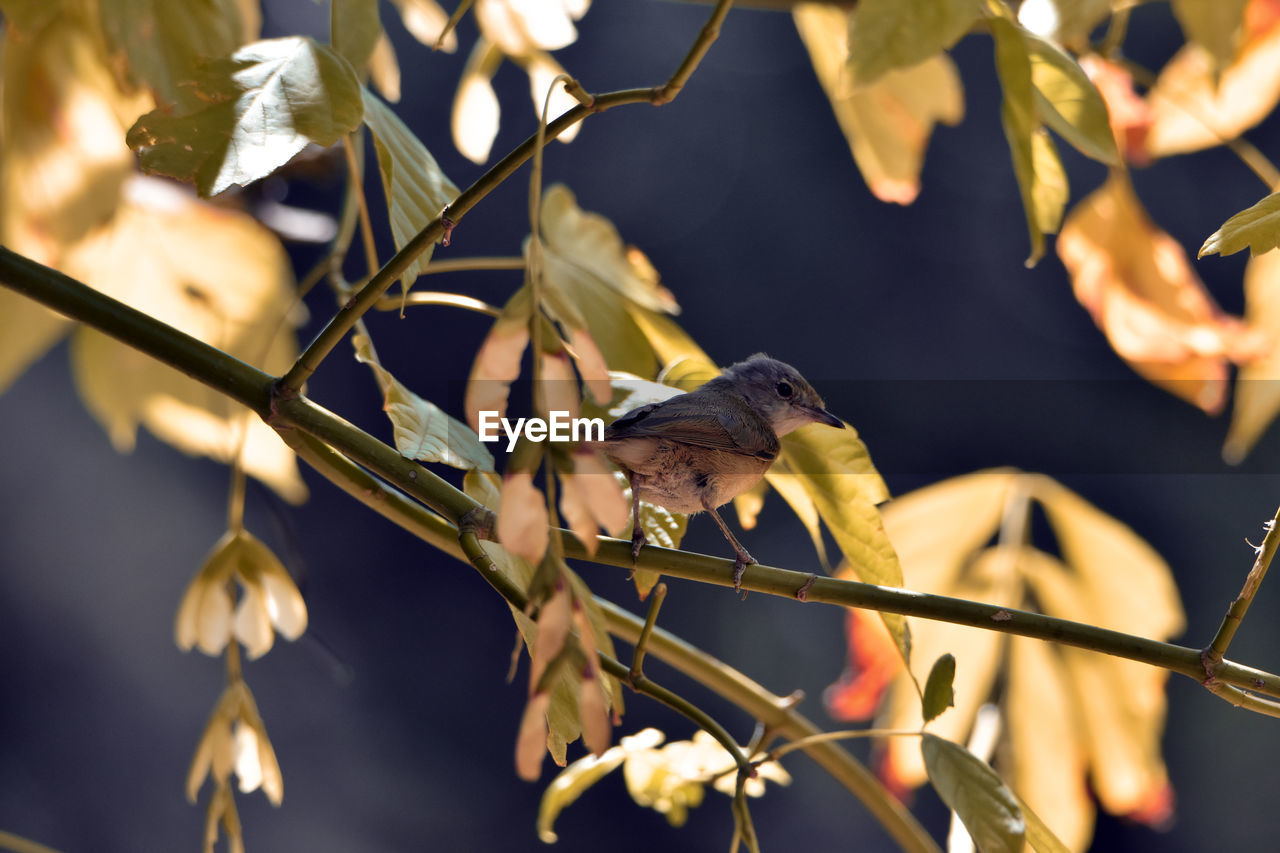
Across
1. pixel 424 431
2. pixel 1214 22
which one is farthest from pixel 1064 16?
pixel 424 431

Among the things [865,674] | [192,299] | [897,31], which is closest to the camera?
[897,31]

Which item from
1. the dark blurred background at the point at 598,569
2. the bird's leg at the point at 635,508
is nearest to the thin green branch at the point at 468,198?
the bird's leg at the point at 635,508

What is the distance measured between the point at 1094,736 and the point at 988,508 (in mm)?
153

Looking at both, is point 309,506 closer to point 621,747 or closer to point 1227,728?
point 621,747

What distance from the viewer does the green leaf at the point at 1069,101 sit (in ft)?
0.99

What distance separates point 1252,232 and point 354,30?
0.24 metres

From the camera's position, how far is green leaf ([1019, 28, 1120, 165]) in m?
0.30

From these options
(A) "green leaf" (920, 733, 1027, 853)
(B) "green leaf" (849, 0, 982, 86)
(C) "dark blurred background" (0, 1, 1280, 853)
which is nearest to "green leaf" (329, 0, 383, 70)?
(B) "green leaf" (849, 0, 982, 86)

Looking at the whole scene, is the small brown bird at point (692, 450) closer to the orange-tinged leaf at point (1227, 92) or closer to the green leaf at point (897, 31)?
the green leaf at point (897, 31)

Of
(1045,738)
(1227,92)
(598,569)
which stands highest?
(1227,92)

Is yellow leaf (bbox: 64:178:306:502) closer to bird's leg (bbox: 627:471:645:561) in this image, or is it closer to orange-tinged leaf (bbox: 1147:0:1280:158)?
bird's leg (bbox: 627:471:645:561)

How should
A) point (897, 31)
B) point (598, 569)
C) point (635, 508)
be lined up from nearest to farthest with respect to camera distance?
point (897, 31), point (635, 508), point (598, 569)

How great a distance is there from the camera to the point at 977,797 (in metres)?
0.25

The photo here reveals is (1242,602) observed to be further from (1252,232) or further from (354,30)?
(354,30)
